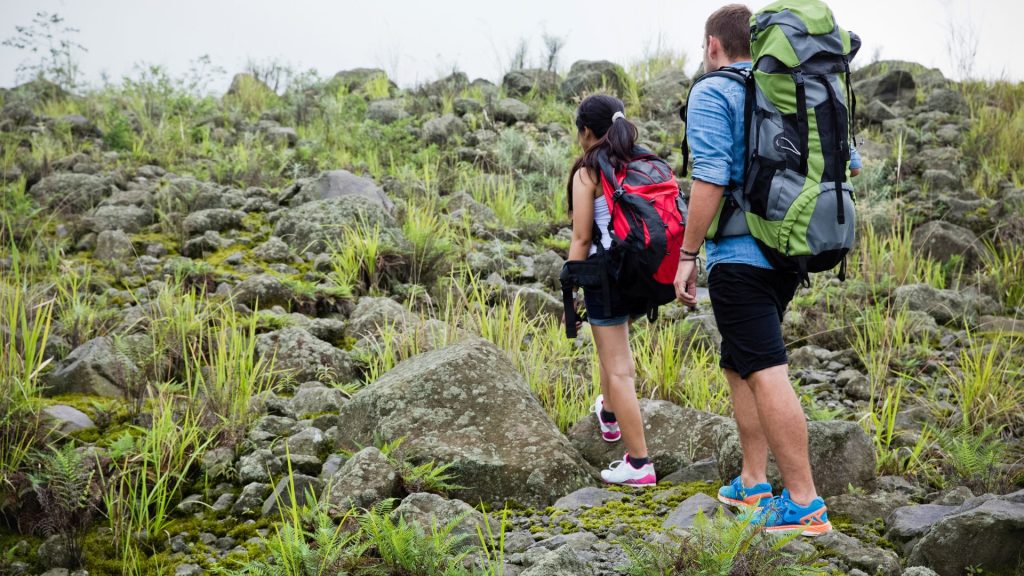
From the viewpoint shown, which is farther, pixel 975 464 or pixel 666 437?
pixel 666 437

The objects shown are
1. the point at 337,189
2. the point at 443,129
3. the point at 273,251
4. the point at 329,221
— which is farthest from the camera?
the point at 443,129

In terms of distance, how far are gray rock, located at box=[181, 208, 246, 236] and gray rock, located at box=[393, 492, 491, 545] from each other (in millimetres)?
5392

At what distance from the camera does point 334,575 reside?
2516mm

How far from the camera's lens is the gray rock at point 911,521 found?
9.76 ft

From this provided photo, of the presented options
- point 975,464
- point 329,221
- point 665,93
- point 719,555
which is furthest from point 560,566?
point 665,93

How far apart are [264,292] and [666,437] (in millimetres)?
3352

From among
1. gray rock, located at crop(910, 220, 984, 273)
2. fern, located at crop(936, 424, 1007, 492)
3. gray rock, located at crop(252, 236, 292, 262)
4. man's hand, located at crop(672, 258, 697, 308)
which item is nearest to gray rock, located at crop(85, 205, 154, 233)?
gray rock, located at crop(252, 236, 292, 262)

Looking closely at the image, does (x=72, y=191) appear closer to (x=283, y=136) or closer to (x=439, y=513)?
(x=283, y=136)

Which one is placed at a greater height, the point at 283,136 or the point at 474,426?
the point at 283,136

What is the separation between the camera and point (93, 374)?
4.45 meters

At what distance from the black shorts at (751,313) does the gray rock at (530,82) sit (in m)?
12.1

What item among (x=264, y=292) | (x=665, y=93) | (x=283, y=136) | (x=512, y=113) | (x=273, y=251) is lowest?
(x=264, y=292)

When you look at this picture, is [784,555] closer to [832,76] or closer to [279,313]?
[832,76]

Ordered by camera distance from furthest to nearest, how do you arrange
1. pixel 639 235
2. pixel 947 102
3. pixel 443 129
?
pixel 947 102
pixel 443 129
pixel 639 235
